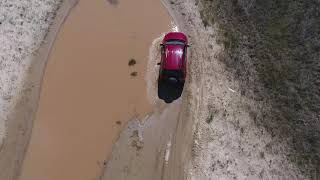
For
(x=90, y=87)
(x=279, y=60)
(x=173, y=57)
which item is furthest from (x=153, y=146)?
(x=279, y=60)

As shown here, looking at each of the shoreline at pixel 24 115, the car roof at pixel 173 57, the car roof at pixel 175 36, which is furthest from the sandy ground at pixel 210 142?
the shoreline at pixel 24 115

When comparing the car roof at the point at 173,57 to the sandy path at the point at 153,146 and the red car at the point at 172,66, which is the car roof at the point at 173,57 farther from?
the sandy path at the point at 153,146

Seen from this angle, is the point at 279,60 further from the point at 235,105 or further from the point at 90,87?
the point at 90,87

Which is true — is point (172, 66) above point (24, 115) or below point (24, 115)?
above

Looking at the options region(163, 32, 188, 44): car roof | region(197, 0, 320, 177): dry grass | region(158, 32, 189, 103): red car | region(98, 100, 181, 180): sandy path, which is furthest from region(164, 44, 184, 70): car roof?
region(197, 0, 320, 177): dry grass

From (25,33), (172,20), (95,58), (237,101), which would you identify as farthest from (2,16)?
(237,101)

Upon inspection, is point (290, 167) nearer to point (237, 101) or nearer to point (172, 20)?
point (237, 101)
